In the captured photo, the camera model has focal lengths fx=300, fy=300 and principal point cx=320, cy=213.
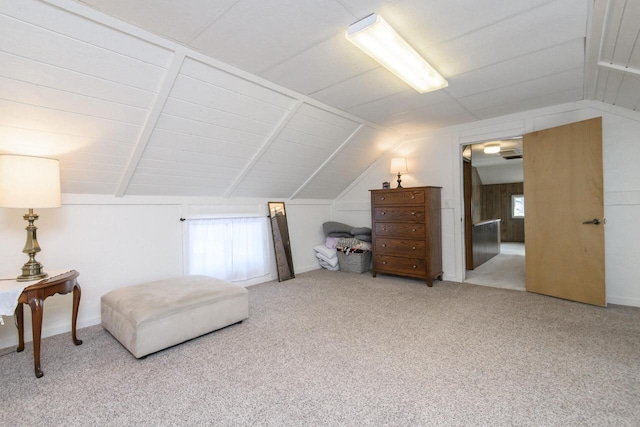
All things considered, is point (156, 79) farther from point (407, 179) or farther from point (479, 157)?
point (479, 157)

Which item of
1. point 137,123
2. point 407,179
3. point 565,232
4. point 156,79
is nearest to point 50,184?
point 137,123

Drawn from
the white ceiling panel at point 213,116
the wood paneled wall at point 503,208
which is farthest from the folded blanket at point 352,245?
the wood paneled wall at point 503,208

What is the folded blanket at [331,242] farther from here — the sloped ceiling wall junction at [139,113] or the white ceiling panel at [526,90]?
the white ceiling panel at [526,90]

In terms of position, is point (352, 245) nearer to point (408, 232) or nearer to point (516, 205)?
point (408, 232)

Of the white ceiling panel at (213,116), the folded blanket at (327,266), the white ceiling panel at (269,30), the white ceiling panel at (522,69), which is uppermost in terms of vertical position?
the white ceiling panel at (269,30)

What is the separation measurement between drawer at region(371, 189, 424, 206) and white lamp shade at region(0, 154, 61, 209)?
3.43 meters

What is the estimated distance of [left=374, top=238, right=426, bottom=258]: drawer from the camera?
3.85m

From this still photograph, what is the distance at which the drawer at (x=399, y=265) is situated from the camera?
3.86 m

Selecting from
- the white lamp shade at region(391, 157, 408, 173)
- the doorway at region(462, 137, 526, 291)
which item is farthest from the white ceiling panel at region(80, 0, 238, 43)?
the doorway at region(462, 137, 526, 291)

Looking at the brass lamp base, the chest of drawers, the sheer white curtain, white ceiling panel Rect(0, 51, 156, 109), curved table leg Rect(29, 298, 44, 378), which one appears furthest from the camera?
the chest of drawers

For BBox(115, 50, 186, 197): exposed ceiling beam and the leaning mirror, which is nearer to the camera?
BBox(115, 50, 186, 197): exposed ceiling beam

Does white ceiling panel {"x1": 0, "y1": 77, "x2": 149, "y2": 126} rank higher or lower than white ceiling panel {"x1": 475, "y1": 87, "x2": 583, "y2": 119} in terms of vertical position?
lower

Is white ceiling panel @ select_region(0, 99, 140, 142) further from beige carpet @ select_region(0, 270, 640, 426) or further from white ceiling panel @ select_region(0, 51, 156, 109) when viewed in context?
beige carpet @ select_region(0, 270, 640, 426)

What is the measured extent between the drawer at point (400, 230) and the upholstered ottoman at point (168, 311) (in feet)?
7.31
